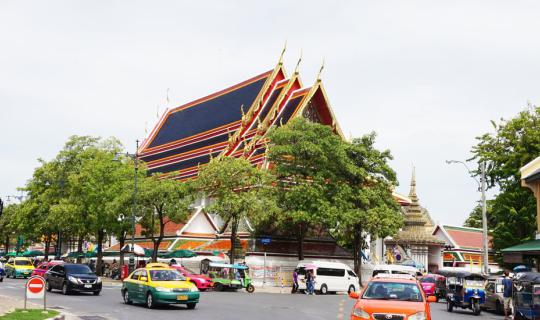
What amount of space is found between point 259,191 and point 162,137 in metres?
30.6

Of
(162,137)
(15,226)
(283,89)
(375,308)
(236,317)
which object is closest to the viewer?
(375,308)

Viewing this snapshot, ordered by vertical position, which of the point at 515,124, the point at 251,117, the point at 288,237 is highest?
the point at 251,117

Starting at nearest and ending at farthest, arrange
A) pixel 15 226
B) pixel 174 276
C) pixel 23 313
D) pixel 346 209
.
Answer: pixel 23 313, pixel 174 276, pixel 346 209, pixel 15 226

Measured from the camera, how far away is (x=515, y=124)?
39.6 meters

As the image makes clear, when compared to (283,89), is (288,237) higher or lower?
lower

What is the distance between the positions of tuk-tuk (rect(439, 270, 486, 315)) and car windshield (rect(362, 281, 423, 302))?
37.8 ft

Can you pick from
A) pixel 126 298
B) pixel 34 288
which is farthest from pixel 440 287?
pixel 34 288

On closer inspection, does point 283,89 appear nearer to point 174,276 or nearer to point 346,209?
point 346,209

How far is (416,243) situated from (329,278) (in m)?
19.8

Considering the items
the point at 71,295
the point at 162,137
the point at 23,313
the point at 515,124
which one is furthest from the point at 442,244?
the point at 23,313

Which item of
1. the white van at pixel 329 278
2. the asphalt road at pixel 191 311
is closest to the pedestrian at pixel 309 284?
the white van at pixel 329 278

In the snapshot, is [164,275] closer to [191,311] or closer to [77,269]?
[191,311]

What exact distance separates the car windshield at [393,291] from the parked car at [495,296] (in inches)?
520

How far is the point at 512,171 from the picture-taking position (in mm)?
39250
